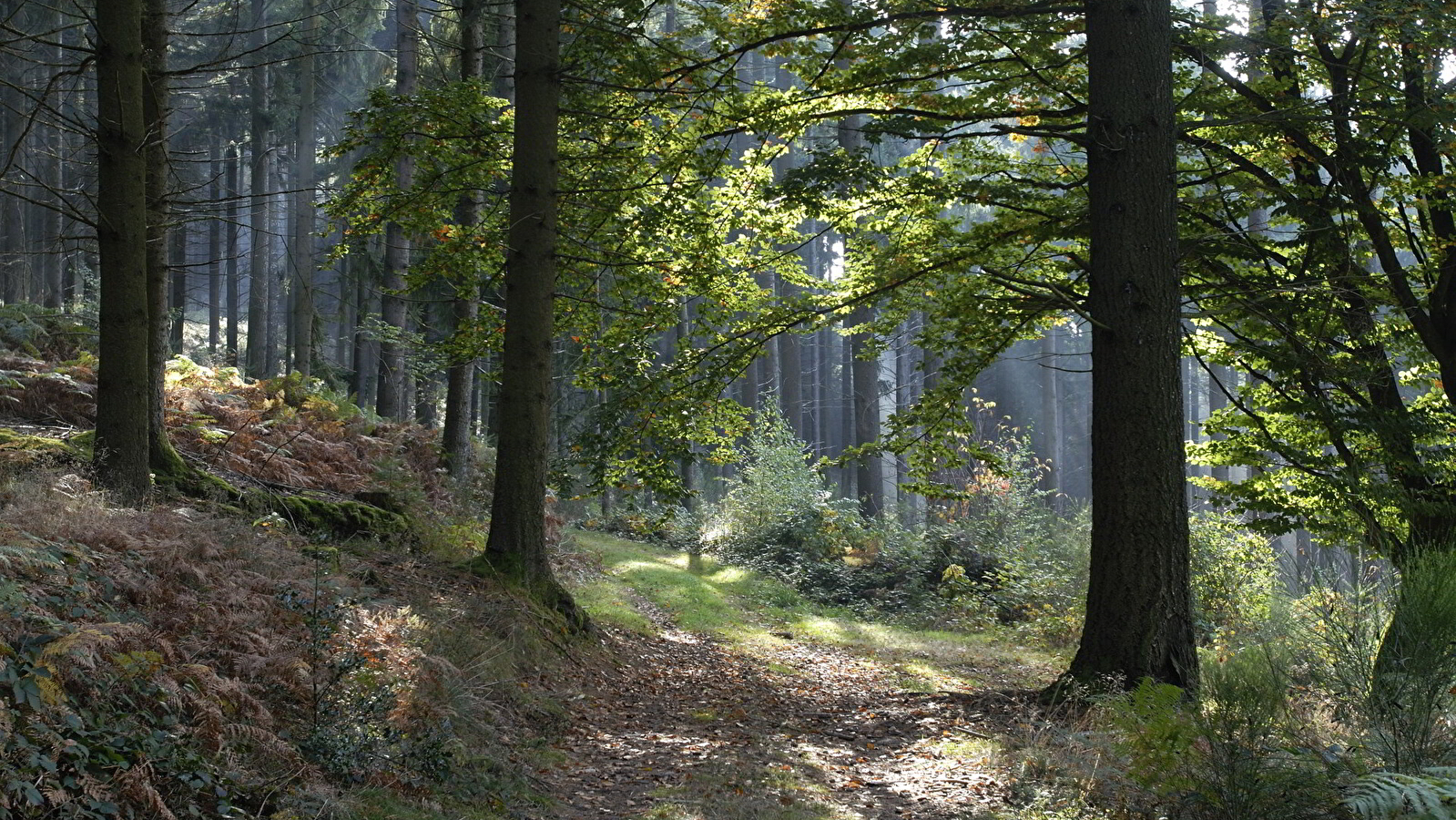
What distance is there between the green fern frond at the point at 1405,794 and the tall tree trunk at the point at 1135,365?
11.1ft

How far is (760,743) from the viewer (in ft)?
22.0

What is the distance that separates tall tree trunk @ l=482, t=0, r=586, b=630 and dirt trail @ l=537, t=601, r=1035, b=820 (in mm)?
1371

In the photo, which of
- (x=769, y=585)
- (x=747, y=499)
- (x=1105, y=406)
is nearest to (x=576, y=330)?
(x=1105, y=406)

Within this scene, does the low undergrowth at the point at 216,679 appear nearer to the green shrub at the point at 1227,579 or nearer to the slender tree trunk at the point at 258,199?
the green shrub at the point at 1227,579

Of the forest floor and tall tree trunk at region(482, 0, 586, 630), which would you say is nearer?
the forest floor

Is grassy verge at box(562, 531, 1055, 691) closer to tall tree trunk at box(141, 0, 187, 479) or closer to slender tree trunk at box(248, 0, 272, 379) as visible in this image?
tall tree trunk at box(141, 0, 187, 479)

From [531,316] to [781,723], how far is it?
171 inches

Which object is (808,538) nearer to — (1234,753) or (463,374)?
(463,374)

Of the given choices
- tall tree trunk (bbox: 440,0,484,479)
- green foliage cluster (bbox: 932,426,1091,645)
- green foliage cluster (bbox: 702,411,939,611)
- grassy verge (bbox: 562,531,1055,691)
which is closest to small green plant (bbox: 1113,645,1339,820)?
grassy verge (bbox: 562,531,1055,691)

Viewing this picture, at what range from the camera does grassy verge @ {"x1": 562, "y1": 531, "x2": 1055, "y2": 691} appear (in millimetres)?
11312

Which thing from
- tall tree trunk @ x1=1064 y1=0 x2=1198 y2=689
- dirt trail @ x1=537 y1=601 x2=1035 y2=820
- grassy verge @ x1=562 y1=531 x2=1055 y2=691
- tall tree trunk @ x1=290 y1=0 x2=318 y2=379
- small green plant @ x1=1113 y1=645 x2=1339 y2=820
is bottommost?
grassy verge @ x1=562 y1=531 x2=1055 y2=691

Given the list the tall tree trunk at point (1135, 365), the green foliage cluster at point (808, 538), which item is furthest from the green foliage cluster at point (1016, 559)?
the tall tree trunk at point (1135, 365)

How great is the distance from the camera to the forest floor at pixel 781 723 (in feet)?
17.6

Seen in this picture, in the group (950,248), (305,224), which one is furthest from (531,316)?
(305,224)
